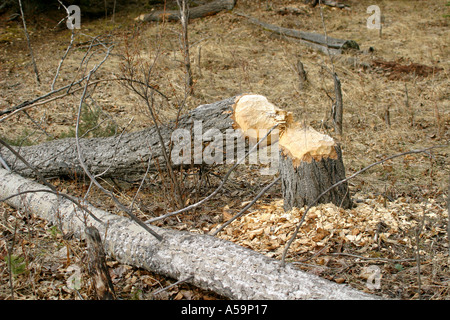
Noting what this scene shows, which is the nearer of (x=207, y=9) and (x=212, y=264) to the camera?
(x=212, y=264)

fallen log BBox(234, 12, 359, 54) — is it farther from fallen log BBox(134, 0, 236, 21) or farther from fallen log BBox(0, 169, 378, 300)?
fallen log BBox(0, 169, 378, 300)

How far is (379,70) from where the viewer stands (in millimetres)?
7047

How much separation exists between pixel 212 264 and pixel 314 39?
282 inches

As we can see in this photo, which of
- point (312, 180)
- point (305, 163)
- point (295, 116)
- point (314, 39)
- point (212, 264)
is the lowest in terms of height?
point (295, 116)

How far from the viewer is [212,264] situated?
2357 mm

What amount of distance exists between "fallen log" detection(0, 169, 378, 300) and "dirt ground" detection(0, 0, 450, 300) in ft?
0.51

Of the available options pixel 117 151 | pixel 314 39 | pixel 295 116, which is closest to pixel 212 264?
pixel 117 151

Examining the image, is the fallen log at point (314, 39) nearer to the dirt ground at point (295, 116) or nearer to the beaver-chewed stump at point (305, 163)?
the dirt ground at point (295, 116)

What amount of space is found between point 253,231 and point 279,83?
14.3ft

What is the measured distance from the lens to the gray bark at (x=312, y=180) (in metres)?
3.12

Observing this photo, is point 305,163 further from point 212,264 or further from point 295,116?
point 295,116

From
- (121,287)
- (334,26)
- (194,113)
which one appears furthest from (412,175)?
(334,26)

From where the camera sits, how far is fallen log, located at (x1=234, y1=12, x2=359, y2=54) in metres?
7.78
